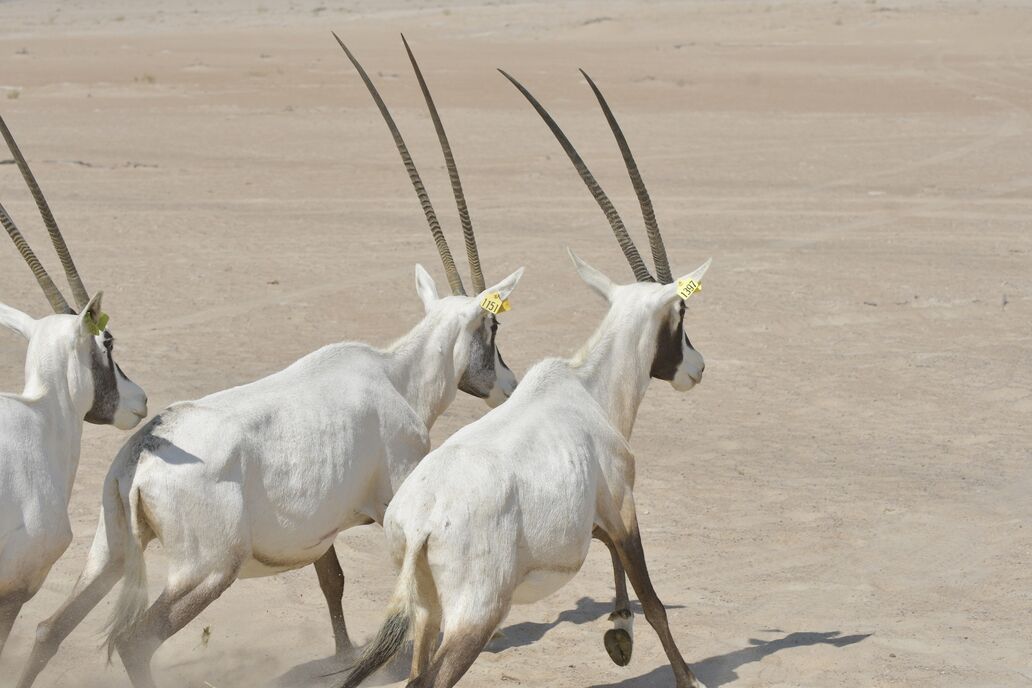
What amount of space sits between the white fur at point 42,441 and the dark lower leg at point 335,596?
3.93ft

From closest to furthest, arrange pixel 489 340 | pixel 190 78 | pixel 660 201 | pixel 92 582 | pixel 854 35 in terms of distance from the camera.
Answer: pixel 92 582
pixel 489 340
pixel 660 201
pixel 190 78
pixel 854 35

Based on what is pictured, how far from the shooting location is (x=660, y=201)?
21.9m

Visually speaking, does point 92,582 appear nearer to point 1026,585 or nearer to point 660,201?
point 1026,585

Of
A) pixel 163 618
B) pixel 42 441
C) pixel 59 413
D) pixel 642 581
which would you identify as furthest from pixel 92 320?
pixel 642 581

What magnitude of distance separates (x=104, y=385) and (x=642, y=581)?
2462 mm

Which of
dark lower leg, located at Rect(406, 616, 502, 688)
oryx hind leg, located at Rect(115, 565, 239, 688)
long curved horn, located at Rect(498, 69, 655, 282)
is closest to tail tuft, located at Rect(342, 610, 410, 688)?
dark lower leg, located at Rect(406, 616, 502, 688)

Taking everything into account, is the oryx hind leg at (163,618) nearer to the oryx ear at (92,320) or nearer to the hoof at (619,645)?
the oryx ear at (92,320)

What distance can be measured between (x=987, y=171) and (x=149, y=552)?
18999 mm

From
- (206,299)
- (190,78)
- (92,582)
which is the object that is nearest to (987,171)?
A: (206,299)

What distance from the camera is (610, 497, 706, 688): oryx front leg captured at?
634 centimetres

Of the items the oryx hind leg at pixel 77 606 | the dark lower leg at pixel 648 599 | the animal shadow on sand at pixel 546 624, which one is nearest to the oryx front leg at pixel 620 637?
the dark lower leg at pixel 648 599

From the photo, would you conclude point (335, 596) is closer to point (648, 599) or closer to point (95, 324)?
point (648, 599)

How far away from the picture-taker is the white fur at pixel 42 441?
5.92 m

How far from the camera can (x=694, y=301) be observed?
15.2 meters
